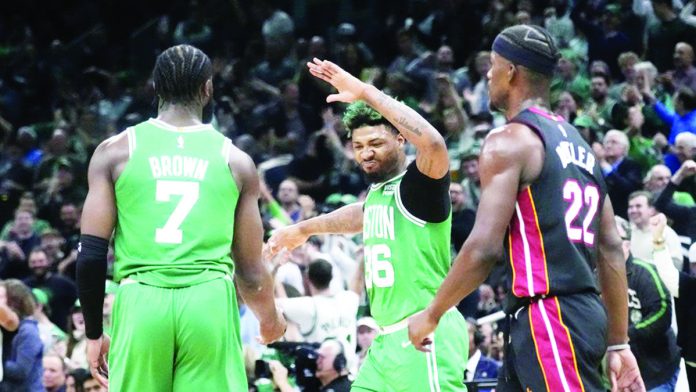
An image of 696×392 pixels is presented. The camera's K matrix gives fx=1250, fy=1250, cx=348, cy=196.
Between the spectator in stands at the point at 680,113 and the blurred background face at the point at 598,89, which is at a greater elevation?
the blurred background face at the point at 598,89

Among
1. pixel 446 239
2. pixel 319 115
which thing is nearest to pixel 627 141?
pixel 319 115

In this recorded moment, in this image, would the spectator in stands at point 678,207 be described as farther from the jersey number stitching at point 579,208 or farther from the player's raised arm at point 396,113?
the jersey number stitching at point 579,208

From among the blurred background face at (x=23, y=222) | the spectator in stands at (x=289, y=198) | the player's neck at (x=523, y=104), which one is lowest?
the blurred background face at (x=23, y=222)

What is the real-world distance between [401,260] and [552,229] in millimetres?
1267

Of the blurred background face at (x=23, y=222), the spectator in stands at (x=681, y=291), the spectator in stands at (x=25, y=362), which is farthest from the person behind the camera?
the blurred background face at (x=23, y=222)

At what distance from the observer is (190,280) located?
216 inches

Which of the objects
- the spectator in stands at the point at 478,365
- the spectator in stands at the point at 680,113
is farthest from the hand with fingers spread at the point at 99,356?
the spectator in stands at the point at 680,113

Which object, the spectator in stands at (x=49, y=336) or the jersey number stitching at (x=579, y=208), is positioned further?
the spectator in stands at (x=49, y=336)

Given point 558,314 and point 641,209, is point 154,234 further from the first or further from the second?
point 641,209

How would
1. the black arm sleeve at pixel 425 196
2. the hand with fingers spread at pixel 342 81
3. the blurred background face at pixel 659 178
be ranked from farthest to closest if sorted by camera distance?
1. the blurred background face at pixel 659 178
2. the black arm sleeve at pixel 425 196
3. the hand with fingers spread at pixel 342 81

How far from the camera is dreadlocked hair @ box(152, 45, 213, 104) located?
569cm

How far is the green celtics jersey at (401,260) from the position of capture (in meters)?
6.45

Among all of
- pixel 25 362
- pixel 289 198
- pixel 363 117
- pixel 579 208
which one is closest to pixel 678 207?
pixel 289 198

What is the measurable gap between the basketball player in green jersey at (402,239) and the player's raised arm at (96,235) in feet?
4.02
